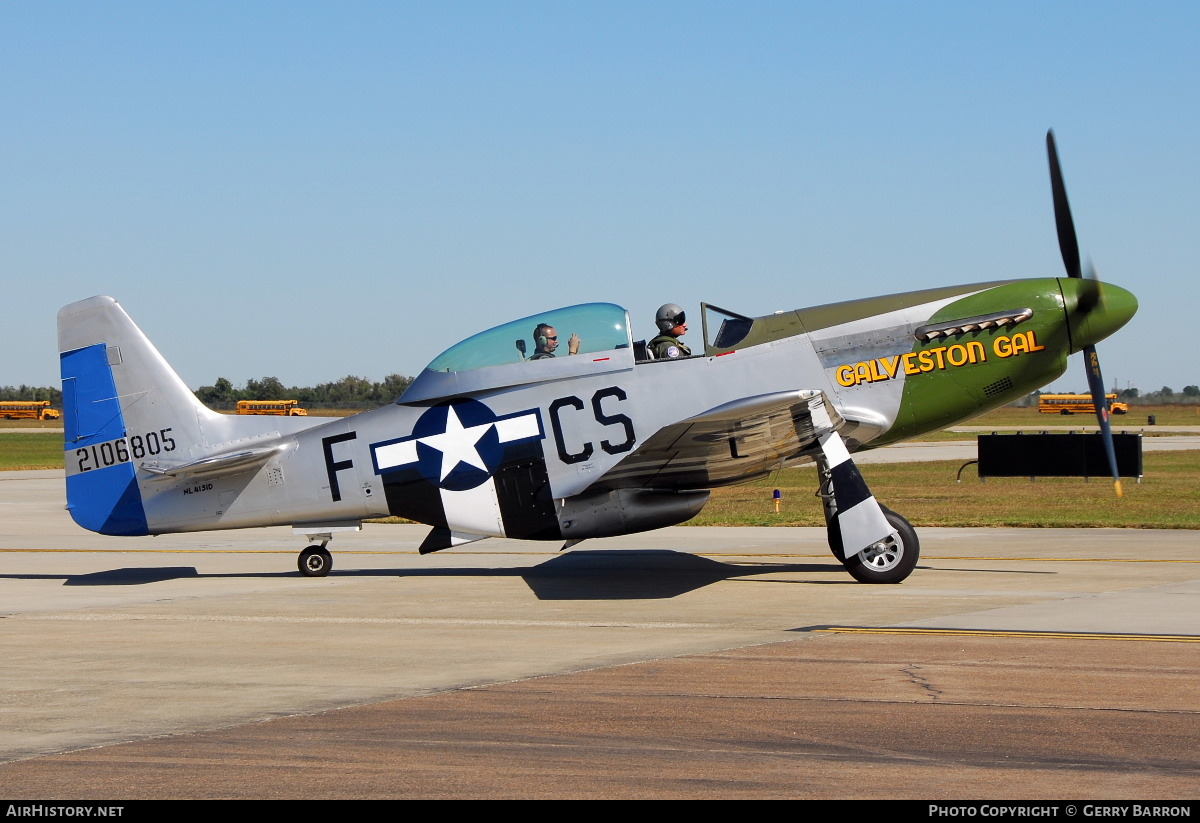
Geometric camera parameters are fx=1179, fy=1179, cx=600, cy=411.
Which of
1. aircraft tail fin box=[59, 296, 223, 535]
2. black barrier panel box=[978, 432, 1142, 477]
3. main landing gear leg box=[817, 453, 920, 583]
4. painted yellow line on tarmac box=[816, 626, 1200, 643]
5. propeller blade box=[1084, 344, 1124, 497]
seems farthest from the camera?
black barrier panel box=[978, 432, 1142, 477]

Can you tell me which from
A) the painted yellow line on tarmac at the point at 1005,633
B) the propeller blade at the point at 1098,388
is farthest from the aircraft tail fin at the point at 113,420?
the propeller blade at the point at 1098,388

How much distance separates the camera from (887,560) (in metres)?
12.4

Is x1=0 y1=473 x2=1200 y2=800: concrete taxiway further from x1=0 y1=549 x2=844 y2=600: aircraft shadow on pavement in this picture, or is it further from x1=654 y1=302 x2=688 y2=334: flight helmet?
x1=654 y1=302 x2=688 y2=334: flight helmet

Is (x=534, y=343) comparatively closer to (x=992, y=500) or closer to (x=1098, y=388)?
(x=1098, y=388)

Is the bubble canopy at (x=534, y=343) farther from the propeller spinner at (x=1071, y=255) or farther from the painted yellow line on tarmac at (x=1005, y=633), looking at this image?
the propeller spinner at (x=1071, y=255)

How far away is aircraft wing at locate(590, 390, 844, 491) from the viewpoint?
36.5ft

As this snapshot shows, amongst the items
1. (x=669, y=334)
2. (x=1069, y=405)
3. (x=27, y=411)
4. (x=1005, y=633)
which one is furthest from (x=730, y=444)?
(x=27, y=411)

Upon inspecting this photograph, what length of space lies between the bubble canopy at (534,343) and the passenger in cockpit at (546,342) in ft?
0.09

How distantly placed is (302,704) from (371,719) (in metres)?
0.70

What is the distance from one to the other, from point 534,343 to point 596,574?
3.11 m

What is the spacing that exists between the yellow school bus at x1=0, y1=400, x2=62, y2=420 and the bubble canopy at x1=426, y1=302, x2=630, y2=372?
116603mm

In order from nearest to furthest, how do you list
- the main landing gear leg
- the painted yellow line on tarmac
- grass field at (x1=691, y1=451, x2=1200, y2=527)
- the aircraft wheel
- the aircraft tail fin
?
the painted yellow line on tarmac < the main landing gear leg < the aircraft tail fin < the aircraft wheel < grass field at (x1=691, y1=451, x2=1200, y2=527)

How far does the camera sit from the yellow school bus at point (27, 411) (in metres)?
117

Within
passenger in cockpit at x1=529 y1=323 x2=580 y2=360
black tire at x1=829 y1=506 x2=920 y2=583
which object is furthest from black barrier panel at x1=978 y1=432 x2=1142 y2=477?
passenger in cockpit at x1=529 y1=323 x2=580 y2=360
